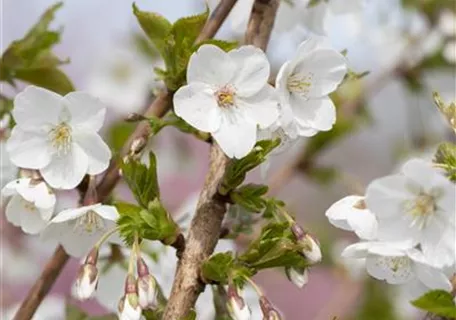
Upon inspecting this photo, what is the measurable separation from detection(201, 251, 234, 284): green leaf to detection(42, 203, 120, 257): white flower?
0.11 meters

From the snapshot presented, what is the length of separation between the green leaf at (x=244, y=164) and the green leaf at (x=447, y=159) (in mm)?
158

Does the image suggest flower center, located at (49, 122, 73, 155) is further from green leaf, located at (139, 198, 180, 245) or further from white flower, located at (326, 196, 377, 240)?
white flower, located at (326, 196, 377, 240)

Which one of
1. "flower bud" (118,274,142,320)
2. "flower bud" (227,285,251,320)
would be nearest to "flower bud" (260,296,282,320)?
"flower bud" (227,285,251,320)

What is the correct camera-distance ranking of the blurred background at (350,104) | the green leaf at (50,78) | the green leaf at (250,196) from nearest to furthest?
1. the green leaf at (250,196)
2. the green leaf at (50,78)
3. the blurred background at (350,104)

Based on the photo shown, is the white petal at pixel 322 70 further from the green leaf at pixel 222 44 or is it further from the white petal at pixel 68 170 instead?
the white petal at pixel 68 170

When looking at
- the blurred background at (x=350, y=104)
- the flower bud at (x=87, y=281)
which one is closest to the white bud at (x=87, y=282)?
the flower bud at (x=87, y=281)

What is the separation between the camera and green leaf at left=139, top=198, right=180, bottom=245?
94 centimetres

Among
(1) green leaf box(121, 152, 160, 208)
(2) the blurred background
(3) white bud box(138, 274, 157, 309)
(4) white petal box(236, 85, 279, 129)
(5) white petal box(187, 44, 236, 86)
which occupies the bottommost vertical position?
(2) the blurred background

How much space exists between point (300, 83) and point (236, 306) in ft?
0.79

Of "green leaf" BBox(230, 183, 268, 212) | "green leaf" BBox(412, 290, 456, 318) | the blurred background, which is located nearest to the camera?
"green leaf" BBox(412, 290, 456, 318)

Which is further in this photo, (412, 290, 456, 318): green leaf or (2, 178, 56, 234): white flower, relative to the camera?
(2, 178, 56, 234): white flower

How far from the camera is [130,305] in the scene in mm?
873

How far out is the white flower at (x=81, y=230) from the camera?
98 cm

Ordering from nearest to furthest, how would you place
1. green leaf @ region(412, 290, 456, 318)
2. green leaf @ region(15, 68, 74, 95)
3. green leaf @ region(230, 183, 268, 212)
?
green leaf @ region(412, 290, 456, 318)
green leaf @ region(230, 183, 268, 212)
green leaf @ region(15, 68, 74, 95)
